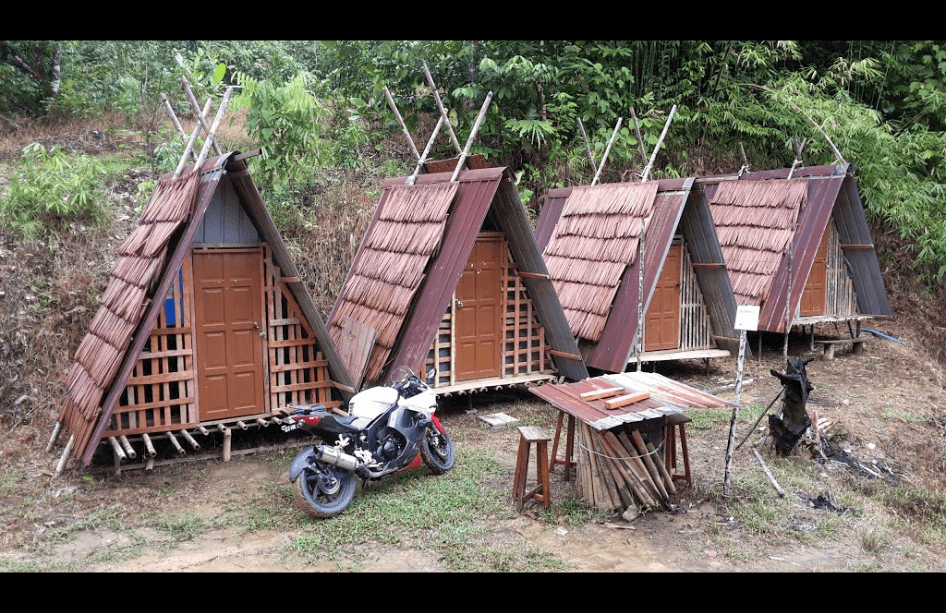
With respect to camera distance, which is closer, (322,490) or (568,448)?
(322,490)

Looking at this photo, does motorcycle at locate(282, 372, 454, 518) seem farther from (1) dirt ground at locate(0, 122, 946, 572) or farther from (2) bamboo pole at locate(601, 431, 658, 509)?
(2) bamboo pole at locate(601, 431, 658, 509)

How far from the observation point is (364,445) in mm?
6277

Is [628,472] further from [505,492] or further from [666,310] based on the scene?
[666,310]

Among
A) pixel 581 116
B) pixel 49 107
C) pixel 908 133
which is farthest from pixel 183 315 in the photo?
pixel 908 133

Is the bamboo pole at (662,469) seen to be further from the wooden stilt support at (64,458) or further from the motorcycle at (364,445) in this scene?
the wooden stilt support at (64,458)

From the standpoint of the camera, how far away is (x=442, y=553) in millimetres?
5227

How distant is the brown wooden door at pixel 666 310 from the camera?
10.5 meters

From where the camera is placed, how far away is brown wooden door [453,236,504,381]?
8992mm

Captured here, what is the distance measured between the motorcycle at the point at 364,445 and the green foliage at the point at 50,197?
6.18 meters

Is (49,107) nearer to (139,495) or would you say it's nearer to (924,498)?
(139,495)

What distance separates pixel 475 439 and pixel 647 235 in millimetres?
3888

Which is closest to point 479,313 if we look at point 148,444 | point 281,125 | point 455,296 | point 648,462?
point 455,296

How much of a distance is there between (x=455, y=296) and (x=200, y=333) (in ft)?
10.2

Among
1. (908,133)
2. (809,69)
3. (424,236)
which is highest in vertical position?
(809,69)
